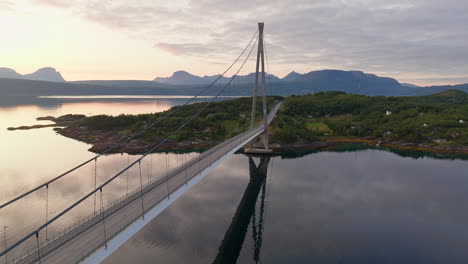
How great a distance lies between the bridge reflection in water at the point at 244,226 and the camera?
26.5 meters

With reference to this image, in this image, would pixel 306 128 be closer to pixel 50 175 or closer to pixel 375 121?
pixel 375 121

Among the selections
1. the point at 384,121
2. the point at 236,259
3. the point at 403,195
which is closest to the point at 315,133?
the point at 384,121

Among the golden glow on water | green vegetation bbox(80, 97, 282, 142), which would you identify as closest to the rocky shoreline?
green vegetation bbox(80, 97, 282, 142)

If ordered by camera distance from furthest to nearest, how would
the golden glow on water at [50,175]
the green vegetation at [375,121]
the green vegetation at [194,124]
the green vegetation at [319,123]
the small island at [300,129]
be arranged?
1. the green vegetation at [194,124]
2. the green vegetation at [319,123]
3. the green vegetation at [375,121]
4. the small island at [300,129]
5. the golden glow on water at [50,175]

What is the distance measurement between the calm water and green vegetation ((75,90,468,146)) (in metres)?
16.9

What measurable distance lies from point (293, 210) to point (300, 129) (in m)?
48.4

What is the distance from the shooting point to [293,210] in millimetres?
36062

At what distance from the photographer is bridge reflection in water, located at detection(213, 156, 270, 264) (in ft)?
86.8

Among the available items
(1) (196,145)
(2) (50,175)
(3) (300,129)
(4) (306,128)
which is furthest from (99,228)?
(4) (306,128)

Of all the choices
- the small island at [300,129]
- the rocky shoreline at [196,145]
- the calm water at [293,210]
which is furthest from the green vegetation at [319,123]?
the calm water at [293,210]

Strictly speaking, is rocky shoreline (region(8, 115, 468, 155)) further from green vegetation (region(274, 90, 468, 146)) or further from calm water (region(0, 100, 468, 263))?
calm water (region(0, 100, 468, 263))

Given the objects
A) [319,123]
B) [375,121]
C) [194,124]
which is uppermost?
[375,121]

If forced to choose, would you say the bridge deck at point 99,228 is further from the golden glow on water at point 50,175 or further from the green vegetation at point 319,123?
the green vegetation at point 319,123

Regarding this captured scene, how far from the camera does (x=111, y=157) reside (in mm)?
60812
